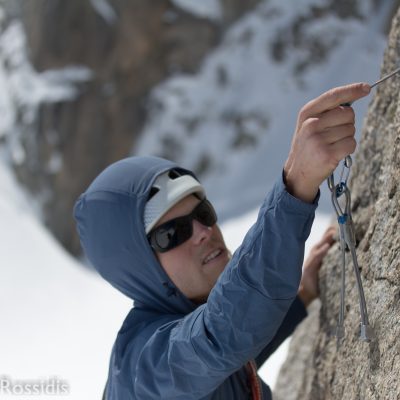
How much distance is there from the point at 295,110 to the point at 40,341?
19.6 feet

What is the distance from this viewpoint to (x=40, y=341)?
23.9 feet

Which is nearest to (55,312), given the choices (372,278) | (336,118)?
(372,278)

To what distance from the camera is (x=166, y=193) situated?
69.7 inches

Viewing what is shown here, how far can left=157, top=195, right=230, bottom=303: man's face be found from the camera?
1.74 metres

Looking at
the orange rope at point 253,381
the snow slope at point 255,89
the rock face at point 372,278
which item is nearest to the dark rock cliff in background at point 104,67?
the snow slope at point 255,89

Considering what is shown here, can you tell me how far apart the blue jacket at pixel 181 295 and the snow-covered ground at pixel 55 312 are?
3.76 metres

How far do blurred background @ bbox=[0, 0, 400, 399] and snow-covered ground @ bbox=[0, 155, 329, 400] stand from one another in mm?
122

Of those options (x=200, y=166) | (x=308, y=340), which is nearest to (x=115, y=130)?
(x=200, y=166)

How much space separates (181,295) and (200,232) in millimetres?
184

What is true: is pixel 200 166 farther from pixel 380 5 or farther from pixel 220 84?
pixel 380 5

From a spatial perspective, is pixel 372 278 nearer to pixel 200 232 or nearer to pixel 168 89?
pixel 200 232

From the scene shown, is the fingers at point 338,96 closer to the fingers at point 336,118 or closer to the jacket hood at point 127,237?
the fingers at point 336,118

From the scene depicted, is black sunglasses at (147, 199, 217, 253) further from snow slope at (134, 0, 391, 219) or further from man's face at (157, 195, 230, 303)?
snow slope at (134, 0, 391, 219)

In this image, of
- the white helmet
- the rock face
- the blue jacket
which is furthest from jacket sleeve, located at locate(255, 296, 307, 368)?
the white helmet
